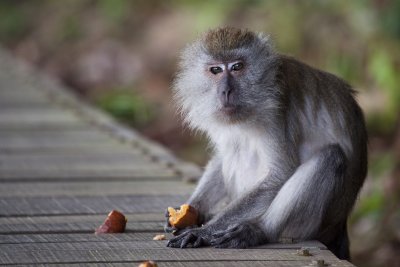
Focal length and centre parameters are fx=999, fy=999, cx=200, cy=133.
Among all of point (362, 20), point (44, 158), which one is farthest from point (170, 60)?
point (44, 158)

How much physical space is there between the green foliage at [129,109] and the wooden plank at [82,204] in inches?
332

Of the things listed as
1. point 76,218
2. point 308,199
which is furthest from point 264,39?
point 76,218

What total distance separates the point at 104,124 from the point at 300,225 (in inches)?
198

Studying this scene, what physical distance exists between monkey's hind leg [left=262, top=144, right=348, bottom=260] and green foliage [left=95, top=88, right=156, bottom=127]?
9653mm

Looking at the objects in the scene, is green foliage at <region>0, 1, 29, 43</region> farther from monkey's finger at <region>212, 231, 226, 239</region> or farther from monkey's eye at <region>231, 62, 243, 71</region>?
monkey's finger at <region>212, 231, 226, 239</region>

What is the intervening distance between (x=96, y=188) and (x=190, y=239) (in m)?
1.91

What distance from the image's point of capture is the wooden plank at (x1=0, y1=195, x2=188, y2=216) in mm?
6184

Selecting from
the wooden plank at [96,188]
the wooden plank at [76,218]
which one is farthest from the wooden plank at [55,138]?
the wooden plank at [76,218]

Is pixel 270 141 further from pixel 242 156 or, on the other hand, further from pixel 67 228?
pixel 67 228

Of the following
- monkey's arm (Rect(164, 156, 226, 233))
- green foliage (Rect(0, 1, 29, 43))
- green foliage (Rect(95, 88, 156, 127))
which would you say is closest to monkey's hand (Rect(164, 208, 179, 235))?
monkey's arm (Rect(164, 156, 226, 233))

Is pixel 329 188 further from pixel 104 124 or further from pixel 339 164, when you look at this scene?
pixel 104 124

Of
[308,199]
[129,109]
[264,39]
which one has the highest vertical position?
[264,39]

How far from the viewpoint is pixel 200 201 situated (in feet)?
20.3

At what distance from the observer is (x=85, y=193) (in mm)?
6820
